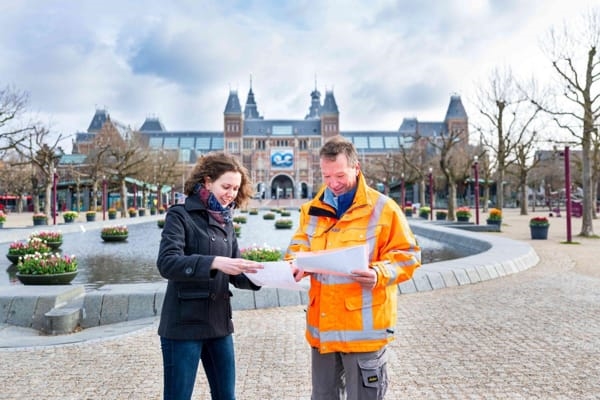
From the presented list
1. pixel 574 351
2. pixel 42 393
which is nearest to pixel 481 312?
pixel 574 351

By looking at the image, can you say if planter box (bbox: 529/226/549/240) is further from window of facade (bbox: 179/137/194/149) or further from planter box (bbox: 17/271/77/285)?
window of facade (bbox: 179/137/194/149)

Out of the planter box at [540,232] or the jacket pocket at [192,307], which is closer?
the jacket pocket at [192,307]

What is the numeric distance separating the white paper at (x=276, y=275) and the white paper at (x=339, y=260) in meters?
0.14

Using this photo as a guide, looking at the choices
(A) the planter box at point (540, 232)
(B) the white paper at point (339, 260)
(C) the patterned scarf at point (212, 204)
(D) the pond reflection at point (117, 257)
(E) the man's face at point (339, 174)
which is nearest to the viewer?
(B) the white paper at point (339, 260)

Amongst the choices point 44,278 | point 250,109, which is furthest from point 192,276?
point 250,109

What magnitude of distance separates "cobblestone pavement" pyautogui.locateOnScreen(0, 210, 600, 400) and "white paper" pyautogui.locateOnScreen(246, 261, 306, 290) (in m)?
1.56

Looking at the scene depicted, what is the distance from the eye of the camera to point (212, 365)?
2504 millimetres

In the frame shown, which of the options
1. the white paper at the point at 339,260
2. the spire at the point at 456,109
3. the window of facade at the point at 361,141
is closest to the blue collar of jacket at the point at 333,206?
the white paper at the point at 339,260

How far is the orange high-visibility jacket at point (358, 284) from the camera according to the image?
2254 mm

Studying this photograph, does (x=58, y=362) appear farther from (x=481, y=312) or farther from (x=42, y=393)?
(x=481, y=312)

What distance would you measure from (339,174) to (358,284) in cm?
53

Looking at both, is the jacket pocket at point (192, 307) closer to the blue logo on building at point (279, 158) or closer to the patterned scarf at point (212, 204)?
the patterned scarf at point (212, 204)

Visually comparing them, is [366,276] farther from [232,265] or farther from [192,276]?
[192,276]

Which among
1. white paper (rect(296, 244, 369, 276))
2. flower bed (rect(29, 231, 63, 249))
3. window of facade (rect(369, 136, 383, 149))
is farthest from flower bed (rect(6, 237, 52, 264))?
window of facade (rect(369, 136, 383, 149))
